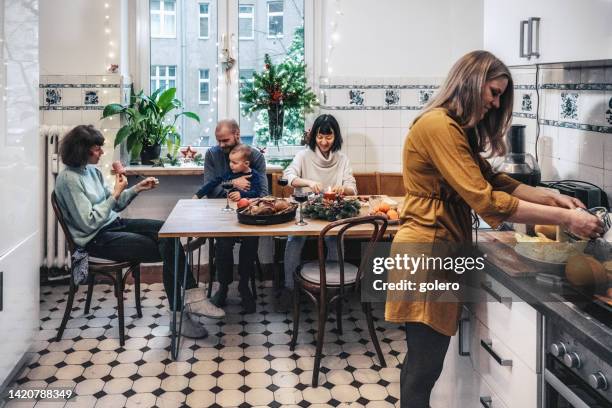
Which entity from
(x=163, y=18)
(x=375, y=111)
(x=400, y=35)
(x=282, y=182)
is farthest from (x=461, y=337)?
(x=163, y=18)

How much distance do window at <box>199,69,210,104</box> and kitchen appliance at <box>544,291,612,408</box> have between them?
3.82 m

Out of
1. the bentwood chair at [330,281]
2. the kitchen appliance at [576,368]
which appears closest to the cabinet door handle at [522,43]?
the bentwood chair at [330,281]


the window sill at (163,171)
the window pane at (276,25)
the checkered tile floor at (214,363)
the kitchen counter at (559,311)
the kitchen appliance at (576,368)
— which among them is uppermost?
the window pane at (276,25)

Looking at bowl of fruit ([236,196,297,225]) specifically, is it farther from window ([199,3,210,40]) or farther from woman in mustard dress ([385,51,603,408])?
window ([199,3,210,40])

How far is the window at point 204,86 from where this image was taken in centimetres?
505

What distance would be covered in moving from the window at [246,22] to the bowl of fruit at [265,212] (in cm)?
206

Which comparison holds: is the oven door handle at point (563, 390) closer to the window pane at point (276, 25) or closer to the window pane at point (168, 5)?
the window pane at point (276, 25)

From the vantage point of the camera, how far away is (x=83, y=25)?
453 centimetres

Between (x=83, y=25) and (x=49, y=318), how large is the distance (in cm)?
214

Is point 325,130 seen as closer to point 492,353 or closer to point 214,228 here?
point 214,228

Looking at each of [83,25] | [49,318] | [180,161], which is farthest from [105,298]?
[83,25]

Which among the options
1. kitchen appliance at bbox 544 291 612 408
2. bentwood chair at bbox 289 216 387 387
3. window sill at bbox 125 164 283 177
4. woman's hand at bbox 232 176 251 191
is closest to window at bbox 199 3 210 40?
window sill at bbox 125 164 283 177

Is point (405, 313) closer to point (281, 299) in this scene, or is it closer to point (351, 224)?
point (351, 224)

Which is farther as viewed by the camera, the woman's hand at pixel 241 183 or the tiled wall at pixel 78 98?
the tiled wall at pixel 78 98
